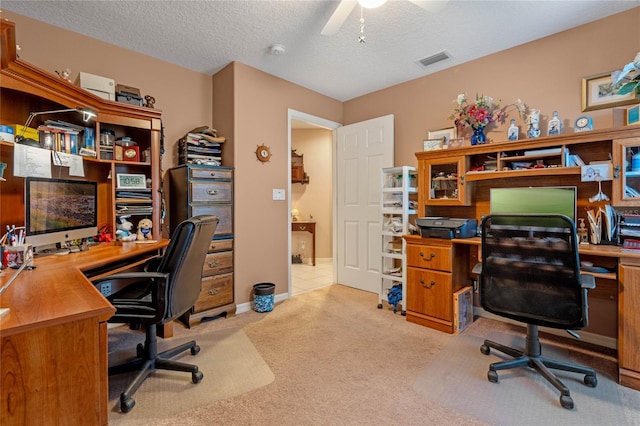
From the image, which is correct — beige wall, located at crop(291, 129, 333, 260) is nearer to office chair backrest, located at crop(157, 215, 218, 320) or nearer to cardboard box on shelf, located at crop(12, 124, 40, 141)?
office chair backrest, located at crop(157, 215, 218, 320)

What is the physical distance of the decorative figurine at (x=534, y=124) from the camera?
2.49m

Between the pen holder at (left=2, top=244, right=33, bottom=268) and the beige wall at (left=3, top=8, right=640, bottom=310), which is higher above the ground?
the beige wall at (left=3, top=8, right=640, bottom=310)

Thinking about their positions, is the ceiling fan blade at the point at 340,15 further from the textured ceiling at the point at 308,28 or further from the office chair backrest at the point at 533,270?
the office chair backrest at the point at 533,270

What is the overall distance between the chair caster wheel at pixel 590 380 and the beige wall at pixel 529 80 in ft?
6.11

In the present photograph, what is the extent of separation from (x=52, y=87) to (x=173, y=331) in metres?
2.03

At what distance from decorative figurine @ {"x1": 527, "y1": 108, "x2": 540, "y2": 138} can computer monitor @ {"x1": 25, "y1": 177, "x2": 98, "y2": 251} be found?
11.7 ft

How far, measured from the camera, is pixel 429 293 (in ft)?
8.84

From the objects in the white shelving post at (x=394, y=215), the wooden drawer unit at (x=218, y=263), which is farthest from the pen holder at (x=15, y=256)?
the white shelving post at (x=394, y=215)

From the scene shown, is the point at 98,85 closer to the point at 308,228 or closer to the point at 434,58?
the point at 434,58

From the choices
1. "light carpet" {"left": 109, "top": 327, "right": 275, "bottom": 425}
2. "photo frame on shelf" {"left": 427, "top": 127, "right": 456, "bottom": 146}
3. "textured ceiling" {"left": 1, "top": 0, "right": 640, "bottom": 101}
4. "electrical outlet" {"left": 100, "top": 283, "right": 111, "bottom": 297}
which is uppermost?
"textured ceiling" {"left": 1, "top": 0, "right": 640, "bottom": 101}

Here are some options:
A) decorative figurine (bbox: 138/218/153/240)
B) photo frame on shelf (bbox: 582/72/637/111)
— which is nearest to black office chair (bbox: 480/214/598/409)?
photo frame on shelf (bbox: 582/72/637/111)

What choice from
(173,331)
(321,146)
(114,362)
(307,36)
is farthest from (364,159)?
(114,362)

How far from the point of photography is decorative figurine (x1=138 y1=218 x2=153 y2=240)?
2.60m

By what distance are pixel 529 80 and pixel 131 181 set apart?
12.0ft
